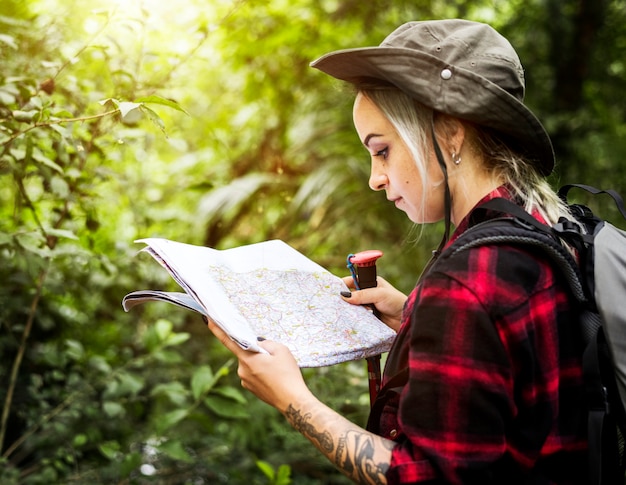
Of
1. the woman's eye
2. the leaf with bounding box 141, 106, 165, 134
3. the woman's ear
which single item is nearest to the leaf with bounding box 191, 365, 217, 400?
the leaf with bounding box 141, 106, 165, 134

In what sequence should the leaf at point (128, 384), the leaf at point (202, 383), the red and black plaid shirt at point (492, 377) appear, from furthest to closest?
the leaf at point (128, 384), the leaf at point (202, 383), the red and black plaid shirt at point (492, 377)

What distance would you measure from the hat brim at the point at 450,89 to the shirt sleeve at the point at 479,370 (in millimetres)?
258

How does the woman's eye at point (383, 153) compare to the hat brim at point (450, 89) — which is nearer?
the hat brim at point (450, 89)

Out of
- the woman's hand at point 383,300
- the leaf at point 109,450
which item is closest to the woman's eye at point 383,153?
the woman's hand at point 383,300

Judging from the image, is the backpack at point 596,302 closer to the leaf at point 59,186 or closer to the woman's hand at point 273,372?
the woman's hand at point 273,372

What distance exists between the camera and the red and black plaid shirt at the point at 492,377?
1020mm

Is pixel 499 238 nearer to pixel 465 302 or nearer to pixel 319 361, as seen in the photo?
pixel 465 302

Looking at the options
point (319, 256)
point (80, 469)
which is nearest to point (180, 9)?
point (319, 256)

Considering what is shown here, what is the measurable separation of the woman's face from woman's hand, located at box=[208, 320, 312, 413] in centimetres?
38

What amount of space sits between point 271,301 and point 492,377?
22.3 inches

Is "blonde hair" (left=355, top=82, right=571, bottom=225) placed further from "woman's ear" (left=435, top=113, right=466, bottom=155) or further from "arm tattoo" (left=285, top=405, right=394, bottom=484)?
"arm tattoo" (left=285, top=405, right=394, bottom=484)

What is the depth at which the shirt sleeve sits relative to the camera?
1.02 metres

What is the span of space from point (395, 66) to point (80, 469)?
6.60 ft

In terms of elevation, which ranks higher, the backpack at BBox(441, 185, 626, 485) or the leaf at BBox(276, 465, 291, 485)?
the backpack at BBox(441, 185, 626, 485)
